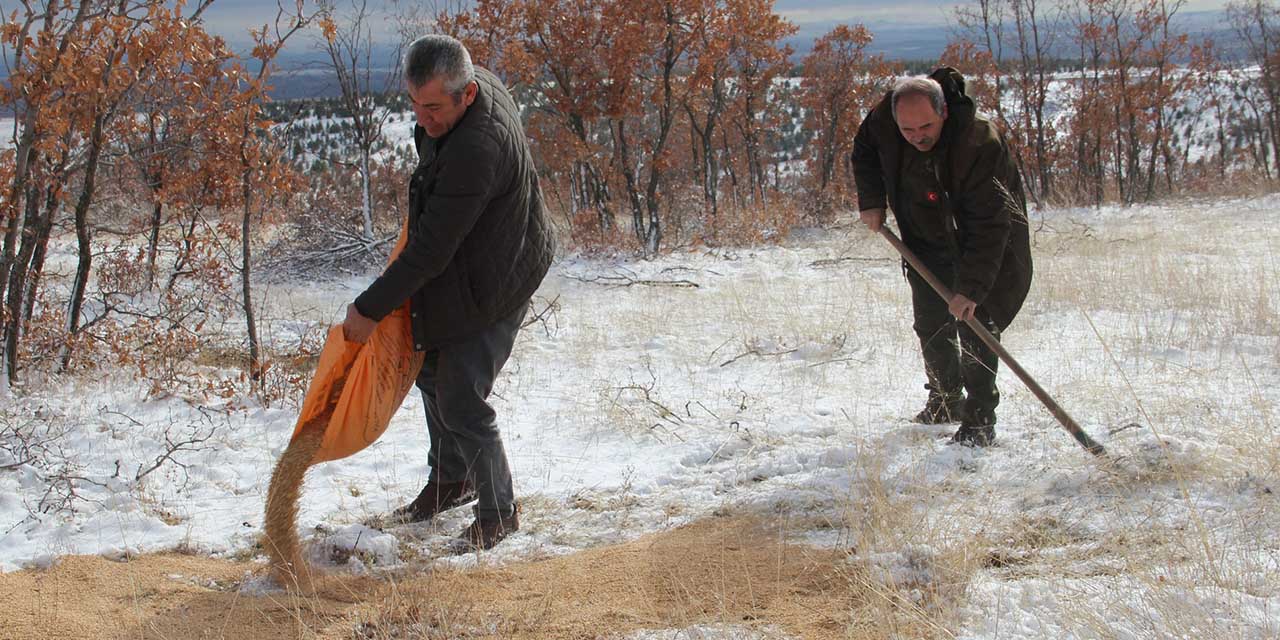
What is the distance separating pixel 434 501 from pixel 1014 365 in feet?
8.11

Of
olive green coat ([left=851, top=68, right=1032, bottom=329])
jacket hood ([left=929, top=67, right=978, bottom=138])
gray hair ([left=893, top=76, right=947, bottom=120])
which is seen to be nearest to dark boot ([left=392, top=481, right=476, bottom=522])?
olive green coat ([left=851, top=68, right=1032, bottom=329])

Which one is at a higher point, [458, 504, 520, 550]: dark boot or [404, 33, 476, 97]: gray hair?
[404, 33, 476, 97]: gray hair

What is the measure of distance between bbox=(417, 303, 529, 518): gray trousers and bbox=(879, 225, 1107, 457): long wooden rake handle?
1.79 metres

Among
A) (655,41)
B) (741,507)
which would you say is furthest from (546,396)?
(655,41)

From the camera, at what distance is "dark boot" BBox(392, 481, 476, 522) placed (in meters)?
3.81

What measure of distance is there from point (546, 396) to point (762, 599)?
9.56 feet

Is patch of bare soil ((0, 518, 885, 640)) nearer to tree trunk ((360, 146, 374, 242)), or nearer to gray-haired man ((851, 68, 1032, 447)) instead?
gray-haired man ((851, 68, 1032, 447))

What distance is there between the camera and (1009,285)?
13.7ft


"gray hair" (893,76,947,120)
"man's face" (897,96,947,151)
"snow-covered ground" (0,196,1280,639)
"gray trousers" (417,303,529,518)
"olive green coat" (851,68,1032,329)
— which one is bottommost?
"snow-covered ground" (0,196,1280,639)

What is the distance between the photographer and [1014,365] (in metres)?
3.92

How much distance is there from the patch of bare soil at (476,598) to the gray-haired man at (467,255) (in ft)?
1.59

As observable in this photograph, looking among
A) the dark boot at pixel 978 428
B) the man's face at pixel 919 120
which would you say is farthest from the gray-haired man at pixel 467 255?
the dark boot at pixel 978 428

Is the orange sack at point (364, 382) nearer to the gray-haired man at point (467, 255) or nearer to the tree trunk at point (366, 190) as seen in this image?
the gray-haired man at point (467, 255)

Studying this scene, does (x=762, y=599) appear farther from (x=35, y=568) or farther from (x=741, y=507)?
(x=35, y=568)
